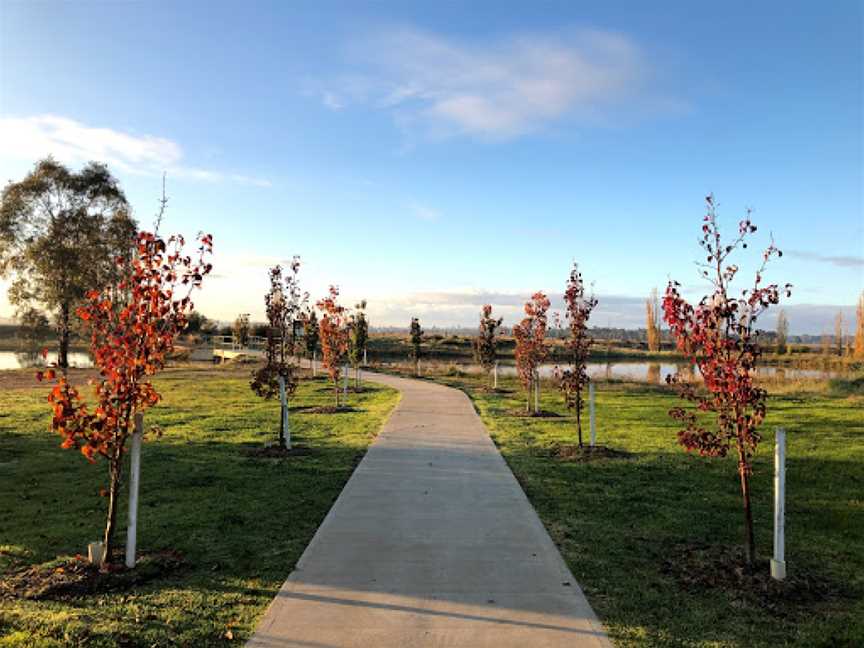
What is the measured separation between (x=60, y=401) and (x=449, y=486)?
509 centimetres

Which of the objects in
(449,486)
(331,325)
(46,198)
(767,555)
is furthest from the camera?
(46,198)

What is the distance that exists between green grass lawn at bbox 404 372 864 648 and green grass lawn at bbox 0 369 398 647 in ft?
9.75

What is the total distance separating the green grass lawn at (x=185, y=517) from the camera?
4.37m

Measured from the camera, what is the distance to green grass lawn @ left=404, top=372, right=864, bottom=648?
450 centimetres

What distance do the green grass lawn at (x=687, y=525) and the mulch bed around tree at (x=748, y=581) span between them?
0.02 metres

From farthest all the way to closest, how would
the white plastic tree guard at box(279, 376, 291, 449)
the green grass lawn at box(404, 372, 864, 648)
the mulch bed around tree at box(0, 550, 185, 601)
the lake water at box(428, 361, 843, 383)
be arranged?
the lake water at box(428, 361, 843, 383) < the white plastic tree guard at box(279, 376, 291, 449) < the mulch bed around tree at box(0, 550, 185, 601) < the green grass lawn at box(404, 372, 864, 648)

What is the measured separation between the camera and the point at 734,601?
492 cm

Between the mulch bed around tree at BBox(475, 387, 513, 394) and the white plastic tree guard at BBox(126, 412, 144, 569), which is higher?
the white plastic tree guard at BBox(126, 412, 144, 569)

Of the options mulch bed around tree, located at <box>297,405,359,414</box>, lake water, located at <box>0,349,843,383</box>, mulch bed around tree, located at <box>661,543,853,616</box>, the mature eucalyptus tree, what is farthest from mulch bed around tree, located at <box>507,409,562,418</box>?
the mature eucalyptus tree

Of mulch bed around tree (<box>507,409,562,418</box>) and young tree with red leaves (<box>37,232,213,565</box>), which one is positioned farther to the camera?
mulch bed around tree (<box>507,409,562,418</box>)

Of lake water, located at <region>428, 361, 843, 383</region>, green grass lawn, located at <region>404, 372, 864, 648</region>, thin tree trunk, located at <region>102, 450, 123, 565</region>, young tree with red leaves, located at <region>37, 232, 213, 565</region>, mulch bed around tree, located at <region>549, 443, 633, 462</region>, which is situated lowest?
lake water, located at <region>428, 361, 843, 383</region>

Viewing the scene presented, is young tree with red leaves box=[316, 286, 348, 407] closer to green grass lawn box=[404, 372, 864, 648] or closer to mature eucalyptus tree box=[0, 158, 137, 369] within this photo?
green grass lawn box=[404, 372, 864, 648]

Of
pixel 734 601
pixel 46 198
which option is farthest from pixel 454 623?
pixel 46 198

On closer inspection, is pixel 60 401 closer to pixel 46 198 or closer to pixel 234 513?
pixel 234 513
